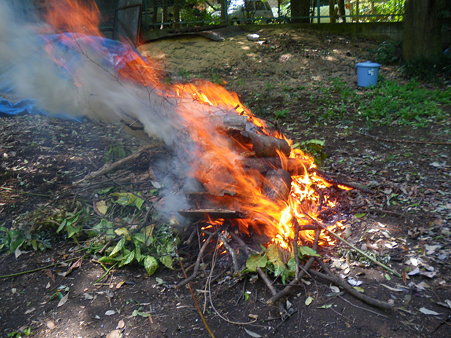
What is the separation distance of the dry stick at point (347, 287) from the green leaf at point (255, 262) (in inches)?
15.1

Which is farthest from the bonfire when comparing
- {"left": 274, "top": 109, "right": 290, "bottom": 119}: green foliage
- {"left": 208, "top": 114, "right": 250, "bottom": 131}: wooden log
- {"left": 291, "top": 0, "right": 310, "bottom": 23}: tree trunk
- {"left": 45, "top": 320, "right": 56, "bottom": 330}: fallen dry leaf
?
{"left": 291, "top": 0, "right": 310, "bottom": 23}: tree trunk

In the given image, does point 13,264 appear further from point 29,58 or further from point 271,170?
point 29,58

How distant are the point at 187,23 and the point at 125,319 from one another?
37.3ft

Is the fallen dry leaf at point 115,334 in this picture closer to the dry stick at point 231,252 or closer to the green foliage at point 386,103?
the dry stick at point 231,252

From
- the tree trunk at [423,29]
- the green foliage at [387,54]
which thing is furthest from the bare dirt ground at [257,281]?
the green foliage at [387,54]

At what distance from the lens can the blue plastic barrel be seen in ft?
26.1

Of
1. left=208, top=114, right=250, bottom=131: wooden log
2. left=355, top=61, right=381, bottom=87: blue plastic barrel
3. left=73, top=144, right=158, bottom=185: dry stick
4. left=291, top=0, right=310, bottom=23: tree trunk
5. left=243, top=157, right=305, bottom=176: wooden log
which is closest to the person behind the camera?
left=243, top=157, right=305, bottom=176: wooden log

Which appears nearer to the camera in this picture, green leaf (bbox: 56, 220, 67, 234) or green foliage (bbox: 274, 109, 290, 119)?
green leaf (bbox: 56, 220, 67, 234)

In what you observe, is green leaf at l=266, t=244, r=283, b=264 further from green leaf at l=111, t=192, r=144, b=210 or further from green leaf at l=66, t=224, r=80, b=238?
green leaf at l=66, t=224, r=80, b=238

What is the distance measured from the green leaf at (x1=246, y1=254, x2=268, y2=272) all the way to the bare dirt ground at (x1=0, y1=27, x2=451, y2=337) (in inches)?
4.1

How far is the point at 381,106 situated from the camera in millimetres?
6852

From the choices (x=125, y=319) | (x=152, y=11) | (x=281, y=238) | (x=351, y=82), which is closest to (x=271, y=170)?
(x=281, y=238)

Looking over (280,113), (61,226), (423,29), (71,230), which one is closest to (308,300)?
(71,230)

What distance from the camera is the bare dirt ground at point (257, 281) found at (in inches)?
105
